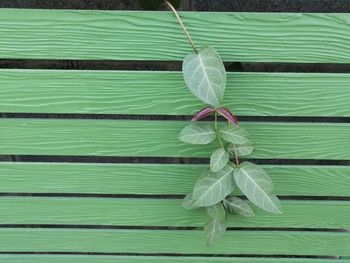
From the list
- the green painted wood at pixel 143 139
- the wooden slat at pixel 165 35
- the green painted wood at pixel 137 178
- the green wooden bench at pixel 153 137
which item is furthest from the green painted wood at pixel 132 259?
the wooden slat at pixel 165 35

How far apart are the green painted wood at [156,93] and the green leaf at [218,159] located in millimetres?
113

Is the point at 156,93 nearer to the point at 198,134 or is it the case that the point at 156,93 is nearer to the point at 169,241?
the point at 198,134

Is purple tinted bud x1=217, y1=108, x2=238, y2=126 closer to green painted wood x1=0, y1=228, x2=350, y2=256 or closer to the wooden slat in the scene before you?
the wooden slat

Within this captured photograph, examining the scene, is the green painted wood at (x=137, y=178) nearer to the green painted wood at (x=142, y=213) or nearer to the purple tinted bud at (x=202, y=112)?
the green painted wood at (x=142, y=213)

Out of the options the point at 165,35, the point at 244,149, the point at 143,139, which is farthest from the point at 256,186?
the point at 165,35

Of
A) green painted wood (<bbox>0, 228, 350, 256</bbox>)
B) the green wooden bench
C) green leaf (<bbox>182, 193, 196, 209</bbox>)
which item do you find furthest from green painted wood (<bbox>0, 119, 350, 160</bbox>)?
green painted wood (<bbox>0, 228, 350, 256</bbox>)

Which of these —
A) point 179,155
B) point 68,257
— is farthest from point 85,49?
point 68,257

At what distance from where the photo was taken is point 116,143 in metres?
1.03

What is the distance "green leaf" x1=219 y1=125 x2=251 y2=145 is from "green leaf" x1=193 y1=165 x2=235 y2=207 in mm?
89

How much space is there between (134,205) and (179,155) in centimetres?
21

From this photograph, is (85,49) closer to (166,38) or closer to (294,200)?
(166,38)

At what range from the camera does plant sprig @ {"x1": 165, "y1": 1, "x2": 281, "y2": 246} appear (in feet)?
2.83

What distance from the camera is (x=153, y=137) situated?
103cm

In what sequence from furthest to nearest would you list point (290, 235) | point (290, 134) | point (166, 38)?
point (290, 235), point (290, 134), point (166, 38)
